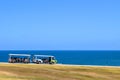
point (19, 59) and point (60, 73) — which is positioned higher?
point (19, 59)

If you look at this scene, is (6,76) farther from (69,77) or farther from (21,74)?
(69,77)

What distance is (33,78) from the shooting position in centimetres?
5912

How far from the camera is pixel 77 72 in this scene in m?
70.0

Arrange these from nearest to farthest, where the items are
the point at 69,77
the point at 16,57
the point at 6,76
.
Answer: the point at 6,76
the point at 69,77
the point at 16,57

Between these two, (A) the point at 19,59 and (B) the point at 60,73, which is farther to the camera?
Result: (A) the point at 19,59

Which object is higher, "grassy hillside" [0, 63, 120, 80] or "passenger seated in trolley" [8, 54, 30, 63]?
"passenger seated in trolley" [8, 54, 30, 63]

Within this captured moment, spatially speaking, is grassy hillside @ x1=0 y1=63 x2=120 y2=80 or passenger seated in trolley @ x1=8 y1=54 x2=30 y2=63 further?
passenger seated in trolley @ x1=8 y1=54 x2=30 y2=63

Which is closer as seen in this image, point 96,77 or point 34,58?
point 96,77

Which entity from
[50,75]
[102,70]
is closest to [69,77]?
[50,75]

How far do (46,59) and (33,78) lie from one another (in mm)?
35960

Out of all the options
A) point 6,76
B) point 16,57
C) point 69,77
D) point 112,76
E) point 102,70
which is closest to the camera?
point 6,76

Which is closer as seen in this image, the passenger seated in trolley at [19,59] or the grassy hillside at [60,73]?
the grassy hillside at [60,73]

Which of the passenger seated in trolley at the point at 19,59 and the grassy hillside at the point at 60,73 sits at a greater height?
the passenger seated in trolley at the point at 19,59

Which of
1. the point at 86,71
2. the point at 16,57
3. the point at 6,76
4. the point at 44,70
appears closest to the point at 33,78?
the point at 6,76
